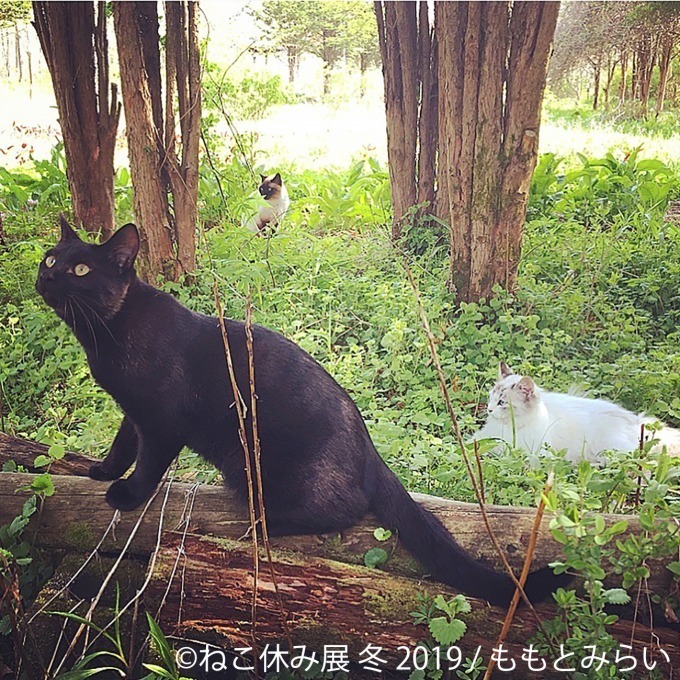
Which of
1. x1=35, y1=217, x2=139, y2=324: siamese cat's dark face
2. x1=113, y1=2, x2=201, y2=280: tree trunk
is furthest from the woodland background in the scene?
x1=35, y1=217, x2=139, y2=324: siamese cat's dark face

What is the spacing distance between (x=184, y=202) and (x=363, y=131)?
298 cm

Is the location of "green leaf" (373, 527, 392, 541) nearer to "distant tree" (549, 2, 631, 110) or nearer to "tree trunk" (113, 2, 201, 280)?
"tree trunk" (113, 2, 201, 280)

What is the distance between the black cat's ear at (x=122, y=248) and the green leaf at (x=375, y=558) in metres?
0.84

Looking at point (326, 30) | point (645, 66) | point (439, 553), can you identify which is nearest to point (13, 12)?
point (326, 30)

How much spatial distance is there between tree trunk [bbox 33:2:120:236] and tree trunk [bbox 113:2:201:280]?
377 mm

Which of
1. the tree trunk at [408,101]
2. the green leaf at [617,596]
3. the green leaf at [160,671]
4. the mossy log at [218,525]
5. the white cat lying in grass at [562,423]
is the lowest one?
the green leaf at [160,671]

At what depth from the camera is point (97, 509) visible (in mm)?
1528

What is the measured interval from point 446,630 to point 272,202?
3170 millimetres

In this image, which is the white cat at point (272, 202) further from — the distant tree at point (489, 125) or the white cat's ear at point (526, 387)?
the white cat's ear at point (526, 387)

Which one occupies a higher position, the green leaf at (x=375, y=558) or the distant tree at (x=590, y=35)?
the distant tree at (x=590, y=35)

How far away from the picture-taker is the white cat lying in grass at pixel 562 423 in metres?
2.07

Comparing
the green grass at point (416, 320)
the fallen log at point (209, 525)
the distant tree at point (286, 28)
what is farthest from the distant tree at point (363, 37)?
the fallen log at point (209, 525)

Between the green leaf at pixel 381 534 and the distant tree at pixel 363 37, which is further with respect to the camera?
the distant tree at pixel 363 37

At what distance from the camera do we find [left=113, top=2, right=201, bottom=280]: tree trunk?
2844 millimetres
